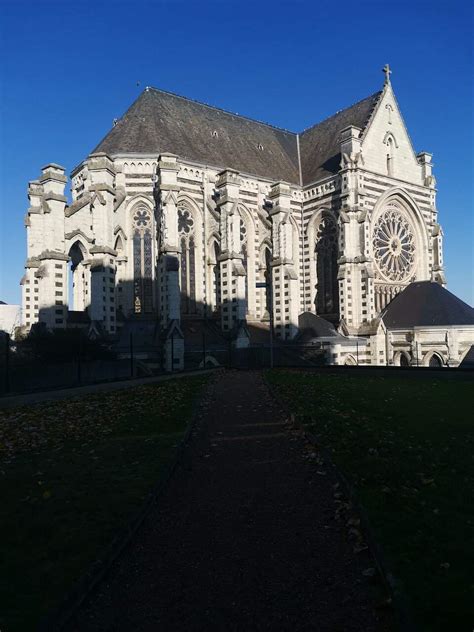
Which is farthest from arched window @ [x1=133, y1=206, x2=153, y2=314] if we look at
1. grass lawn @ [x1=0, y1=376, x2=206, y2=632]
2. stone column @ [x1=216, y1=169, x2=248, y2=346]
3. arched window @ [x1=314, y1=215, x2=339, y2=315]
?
grass lawn @ [x1=0, y1=376, x2=206, y2=632]

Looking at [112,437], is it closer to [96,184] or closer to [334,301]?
[96,184]

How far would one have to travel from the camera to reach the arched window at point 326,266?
39.3m

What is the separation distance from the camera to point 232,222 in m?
33.0

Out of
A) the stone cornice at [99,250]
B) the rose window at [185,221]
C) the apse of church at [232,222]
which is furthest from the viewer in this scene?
the rose window at [185,221]

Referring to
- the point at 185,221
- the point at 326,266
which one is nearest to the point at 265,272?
the point at 326,266

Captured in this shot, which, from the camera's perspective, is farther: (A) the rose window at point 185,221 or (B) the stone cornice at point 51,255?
(A) the rose window at point 185,221

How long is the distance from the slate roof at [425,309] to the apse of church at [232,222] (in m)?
1.68

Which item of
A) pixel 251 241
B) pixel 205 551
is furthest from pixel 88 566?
pixel 251 241

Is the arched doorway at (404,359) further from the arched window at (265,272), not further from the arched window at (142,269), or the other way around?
the arched window at (142,269)

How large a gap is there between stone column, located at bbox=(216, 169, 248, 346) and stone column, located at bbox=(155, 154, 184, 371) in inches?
171

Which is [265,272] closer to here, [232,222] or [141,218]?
[232,222]

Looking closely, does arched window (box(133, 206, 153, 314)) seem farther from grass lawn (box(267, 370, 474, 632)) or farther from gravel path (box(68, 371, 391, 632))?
gravel path (box(68, 371, 391, 632))

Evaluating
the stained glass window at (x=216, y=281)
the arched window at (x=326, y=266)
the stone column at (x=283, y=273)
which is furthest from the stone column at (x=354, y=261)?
the stained glass window at (x=216, y=281)

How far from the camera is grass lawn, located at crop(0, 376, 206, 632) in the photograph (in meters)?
3.81
